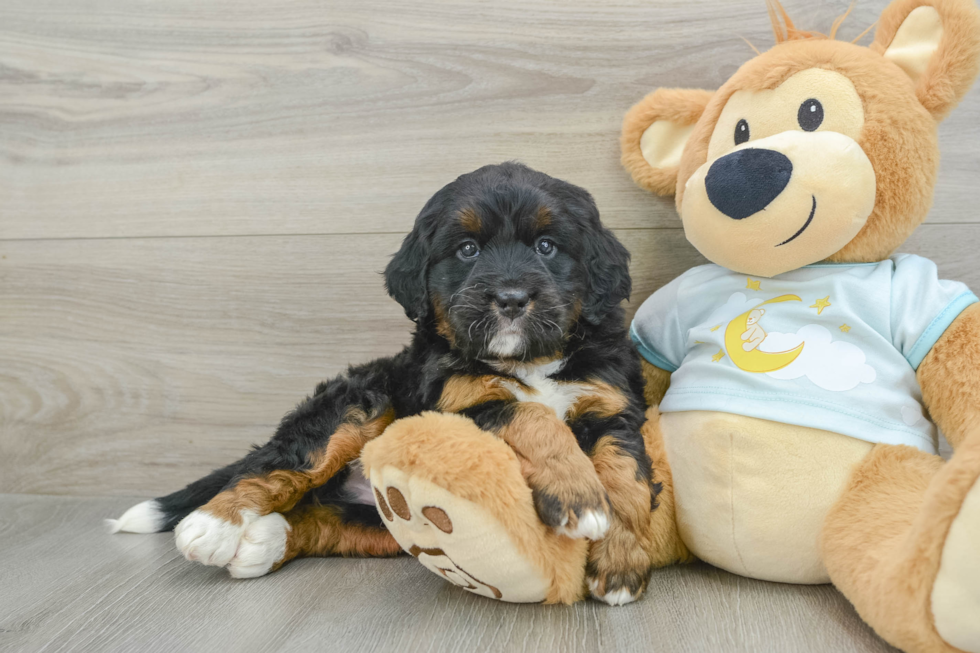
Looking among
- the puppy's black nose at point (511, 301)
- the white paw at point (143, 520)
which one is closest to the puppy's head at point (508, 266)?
the puppy's black nose at point (511, 301)

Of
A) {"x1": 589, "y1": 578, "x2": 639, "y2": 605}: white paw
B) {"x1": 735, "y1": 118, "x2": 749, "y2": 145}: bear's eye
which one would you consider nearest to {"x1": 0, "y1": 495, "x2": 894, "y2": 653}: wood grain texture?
{"x1": 589, "y1": 578, "x2": 639, "y2": 605}: white paw

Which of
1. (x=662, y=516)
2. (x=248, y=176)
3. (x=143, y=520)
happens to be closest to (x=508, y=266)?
(x=662, y=516)

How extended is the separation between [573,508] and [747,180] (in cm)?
74

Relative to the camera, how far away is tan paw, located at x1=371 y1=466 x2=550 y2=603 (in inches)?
47.6

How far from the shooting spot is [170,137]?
221cm

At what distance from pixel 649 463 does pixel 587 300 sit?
0.39 meters

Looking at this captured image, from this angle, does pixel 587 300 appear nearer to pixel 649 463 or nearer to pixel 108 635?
pixel 649 463

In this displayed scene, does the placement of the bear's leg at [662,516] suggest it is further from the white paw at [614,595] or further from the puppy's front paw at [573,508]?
the puppy's front paw at [573,508]

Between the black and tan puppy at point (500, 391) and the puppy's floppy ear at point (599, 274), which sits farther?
the puppy's floppy ear at point (599, 274)

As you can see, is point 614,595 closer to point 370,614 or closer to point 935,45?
point 370,614

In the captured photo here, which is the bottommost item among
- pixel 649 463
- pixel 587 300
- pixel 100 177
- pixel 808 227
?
pixel 649 463

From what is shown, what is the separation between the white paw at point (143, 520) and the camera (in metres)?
1.96

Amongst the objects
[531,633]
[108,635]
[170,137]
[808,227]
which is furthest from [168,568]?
[808,227]

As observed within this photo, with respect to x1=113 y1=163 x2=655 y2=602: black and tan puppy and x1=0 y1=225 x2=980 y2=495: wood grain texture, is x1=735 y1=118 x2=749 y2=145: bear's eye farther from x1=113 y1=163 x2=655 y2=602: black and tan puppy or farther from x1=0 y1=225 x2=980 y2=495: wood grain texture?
x1=0 y1=225 x2=980 y2=495: wood grain texture
